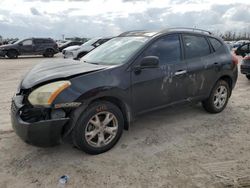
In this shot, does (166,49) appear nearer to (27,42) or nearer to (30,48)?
(30,48)

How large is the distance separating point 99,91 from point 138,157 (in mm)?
1050

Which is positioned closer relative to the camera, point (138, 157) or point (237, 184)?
point (237, 184)

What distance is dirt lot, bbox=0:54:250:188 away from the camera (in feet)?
9.70

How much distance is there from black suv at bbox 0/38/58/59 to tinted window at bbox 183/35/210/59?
17.9 meters

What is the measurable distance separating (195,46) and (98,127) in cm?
248

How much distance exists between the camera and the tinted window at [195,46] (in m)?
4.53

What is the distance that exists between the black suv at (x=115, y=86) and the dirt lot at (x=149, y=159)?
0.32m

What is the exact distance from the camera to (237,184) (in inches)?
114

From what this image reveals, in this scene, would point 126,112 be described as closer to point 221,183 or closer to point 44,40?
point 221,183

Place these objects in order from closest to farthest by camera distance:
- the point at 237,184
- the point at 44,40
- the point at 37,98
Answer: the point at 237,184 → the point at 37,98 → the point at 44,40

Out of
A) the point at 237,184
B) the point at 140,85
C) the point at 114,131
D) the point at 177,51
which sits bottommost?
the point at 237,184

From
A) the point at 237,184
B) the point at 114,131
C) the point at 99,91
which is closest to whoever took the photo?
the point at 237,184

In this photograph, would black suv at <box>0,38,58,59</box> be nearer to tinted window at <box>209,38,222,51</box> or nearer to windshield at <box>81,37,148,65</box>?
windshield at <box>81,37,148,65</box>

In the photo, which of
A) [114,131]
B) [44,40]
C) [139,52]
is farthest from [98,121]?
[44,40]
